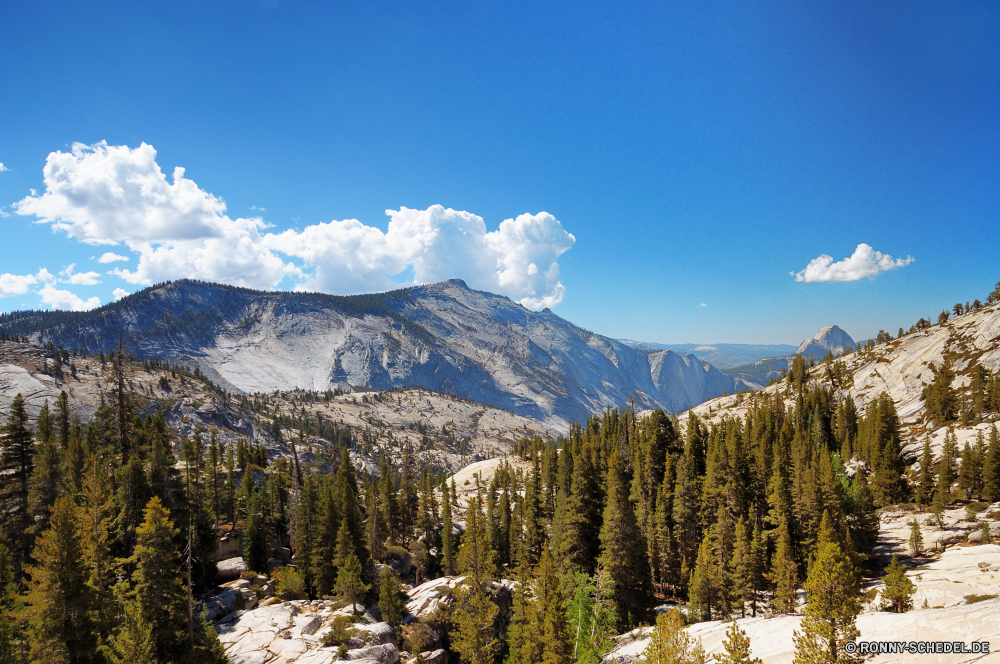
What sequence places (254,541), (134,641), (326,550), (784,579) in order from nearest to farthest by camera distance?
(134,641) < (784,579) < (326,550) < (254,541)

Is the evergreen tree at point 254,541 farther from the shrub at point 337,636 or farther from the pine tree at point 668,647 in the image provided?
the pine tree at point 668,647

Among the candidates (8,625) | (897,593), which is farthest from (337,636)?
(897,593)

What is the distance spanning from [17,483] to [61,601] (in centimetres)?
3454

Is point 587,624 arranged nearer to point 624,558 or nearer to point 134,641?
point 624,558

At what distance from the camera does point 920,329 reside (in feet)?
491

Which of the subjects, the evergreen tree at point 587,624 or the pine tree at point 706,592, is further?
the pine tree at point 706,592

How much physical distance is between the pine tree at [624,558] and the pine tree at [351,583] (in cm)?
2950

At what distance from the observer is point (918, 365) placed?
125 m

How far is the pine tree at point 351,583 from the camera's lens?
5062 cm

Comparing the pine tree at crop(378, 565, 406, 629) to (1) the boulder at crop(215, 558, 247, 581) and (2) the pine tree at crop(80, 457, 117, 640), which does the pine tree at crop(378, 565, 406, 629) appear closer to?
(1) the boulder at crop(215, 558, 247, 581)

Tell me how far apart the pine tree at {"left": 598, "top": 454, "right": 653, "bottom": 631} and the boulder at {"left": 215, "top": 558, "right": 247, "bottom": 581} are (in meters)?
47.4

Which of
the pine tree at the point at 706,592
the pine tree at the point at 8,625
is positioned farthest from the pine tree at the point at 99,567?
the pine tree at the point at 706,592

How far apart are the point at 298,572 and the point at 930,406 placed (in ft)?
457

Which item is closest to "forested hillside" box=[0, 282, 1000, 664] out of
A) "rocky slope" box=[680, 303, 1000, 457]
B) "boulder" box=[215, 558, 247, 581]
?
"boulder" box=[215, 558, 247, 581]
